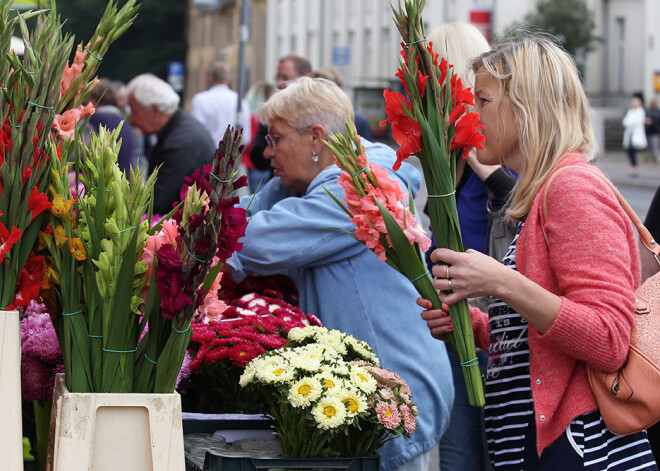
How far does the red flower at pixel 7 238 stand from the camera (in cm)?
199

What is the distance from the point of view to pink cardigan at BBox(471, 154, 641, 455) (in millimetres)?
2297

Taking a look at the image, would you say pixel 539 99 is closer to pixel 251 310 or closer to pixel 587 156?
pixel 587 156

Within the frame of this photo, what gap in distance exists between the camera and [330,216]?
317 centimetres

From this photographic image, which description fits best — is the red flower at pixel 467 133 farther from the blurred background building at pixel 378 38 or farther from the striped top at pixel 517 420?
the blurred background building at pixel 378 38

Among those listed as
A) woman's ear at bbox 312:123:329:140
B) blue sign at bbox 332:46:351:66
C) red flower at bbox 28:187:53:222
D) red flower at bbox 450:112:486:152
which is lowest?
red flower at bbox 28:187:53:222

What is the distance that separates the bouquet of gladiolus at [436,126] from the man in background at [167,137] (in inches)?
177

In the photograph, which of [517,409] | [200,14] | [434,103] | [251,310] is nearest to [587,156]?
[434,103]

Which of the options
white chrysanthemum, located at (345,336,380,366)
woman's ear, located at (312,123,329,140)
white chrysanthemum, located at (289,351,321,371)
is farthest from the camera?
woman's ear, located at (312,123,329,140)

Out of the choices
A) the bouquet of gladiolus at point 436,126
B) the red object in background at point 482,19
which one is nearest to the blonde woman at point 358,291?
the bouquet of gladiolus at point 436,126

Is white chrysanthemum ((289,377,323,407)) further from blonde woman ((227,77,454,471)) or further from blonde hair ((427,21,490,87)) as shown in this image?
blonde hair ((427,21,490,87))

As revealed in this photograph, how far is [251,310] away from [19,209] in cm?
119

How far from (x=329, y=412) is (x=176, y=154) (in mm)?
4928

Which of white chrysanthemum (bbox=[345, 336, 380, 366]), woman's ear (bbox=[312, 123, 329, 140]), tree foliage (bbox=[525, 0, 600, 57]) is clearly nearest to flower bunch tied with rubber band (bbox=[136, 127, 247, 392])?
white chrysanthemum (bbox=[345, 336, 380, 366])

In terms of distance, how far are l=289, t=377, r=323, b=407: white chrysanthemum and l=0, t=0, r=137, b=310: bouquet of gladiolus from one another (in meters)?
0.62
